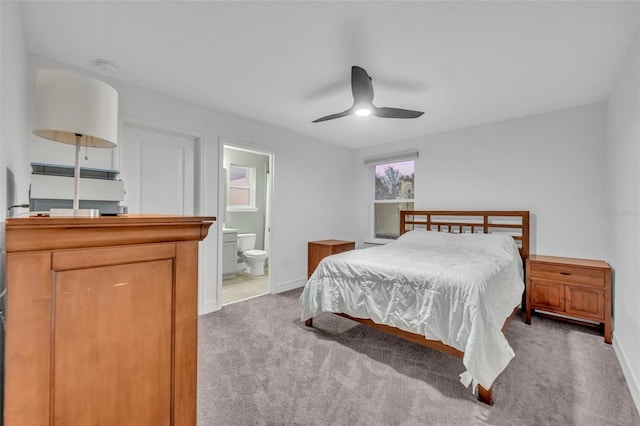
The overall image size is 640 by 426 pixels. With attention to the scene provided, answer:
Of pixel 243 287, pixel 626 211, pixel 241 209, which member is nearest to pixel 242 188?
pixel 241 209

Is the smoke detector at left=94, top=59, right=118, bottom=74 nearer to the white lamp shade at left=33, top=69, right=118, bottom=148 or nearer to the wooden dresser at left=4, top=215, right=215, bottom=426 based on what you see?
the white lamp shade at left=33, top=69, right=118, bottom=148

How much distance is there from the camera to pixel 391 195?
4680 mm

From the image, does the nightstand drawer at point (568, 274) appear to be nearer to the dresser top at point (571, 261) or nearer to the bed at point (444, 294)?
the dresser top at point (571, 261)

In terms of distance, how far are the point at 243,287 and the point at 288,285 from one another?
27.4 inches

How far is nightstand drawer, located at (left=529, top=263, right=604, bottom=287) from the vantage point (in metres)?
2.51

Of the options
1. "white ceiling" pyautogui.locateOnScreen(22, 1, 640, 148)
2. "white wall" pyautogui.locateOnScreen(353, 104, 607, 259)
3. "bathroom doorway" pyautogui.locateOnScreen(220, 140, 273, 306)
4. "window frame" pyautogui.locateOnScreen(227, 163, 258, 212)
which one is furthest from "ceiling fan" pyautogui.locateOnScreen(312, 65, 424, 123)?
"window frame" pyautogui.locateOnScreen(227, 163, 258, 212)

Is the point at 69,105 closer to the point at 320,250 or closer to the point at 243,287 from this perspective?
the point at 320,250

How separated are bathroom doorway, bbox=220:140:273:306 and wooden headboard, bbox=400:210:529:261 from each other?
2.27m

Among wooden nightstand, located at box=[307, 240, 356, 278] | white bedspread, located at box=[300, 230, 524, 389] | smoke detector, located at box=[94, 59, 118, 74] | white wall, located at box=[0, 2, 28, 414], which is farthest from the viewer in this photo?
wooden nightstand, located at box=[307, 240, 356, 278]

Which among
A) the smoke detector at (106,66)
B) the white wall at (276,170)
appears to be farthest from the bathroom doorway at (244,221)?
the smoke detector at (106,66)

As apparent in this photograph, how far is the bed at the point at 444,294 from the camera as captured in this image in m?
1.69

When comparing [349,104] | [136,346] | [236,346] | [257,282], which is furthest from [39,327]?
[257,282]

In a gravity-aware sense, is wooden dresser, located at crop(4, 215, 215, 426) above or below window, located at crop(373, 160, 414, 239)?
below

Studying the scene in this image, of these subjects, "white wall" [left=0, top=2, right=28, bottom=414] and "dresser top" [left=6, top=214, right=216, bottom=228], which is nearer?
"dresser top" [left=6, top=214, right=216, bottom=228]
